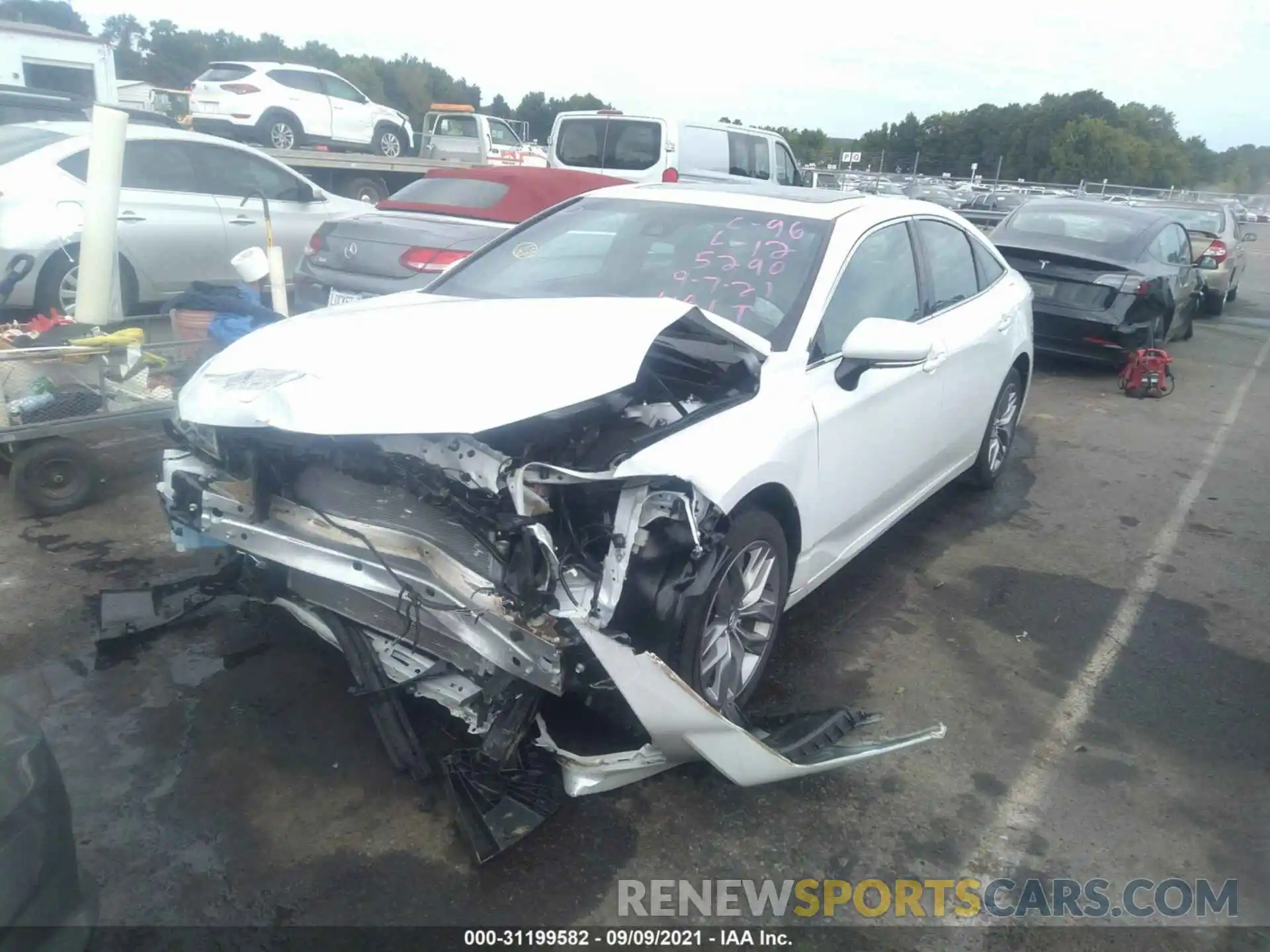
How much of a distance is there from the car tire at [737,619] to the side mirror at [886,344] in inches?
25.9

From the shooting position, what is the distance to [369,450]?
2781 millimetres

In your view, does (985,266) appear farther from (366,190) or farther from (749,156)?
(366,190)

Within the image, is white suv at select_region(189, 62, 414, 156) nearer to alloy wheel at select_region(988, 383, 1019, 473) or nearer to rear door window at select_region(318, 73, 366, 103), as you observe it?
rear door window at select_region(318, 73, 366, 103)

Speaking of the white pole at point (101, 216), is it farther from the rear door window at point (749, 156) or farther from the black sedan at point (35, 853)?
the rear door window at point (749, 156)

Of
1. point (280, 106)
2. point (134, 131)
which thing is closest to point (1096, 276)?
point (134, 131)

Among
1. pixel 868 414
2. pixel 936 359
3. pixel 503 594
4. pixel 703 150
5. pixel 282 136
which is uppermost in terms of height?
pixel 703 150

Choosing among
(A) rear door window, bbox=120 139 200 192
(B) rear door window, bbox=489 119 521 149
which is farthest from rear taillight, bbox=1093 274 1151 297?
(B) rear door window, bbox=489 119 521 149

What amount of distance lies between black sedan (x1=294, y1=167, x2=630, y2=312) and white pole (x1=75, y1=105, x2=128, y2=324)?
1463mm

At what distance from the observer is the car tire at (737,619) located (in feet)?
9.14

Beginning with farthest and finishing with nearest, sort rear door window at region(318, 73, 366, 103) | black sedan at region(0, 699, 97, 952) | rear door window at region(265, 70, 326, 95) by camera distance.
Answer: rear door window at region(318, 73, 366, 103), rear door window at region(265, 70, 326, 95), black sedan at region(0, 699, 97, 952)

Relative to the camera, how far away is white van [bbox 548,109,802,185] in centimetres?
1155

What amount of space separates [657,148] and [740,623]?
9.52 m

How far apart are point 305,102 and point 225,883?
654 inches

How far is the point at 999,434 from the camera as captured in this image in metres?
5.60
